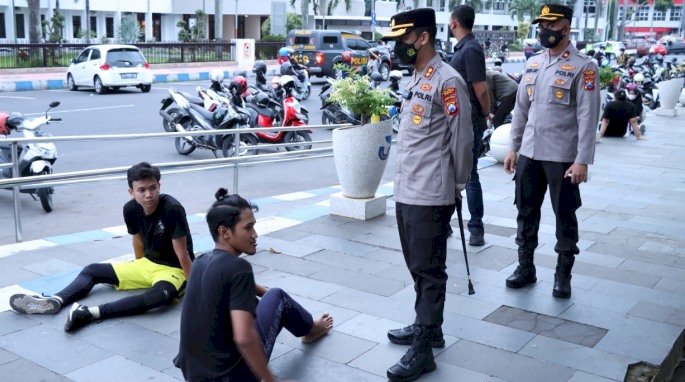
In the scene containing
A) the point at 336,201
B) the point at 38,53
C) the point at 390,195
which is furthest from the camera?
the point at 38,53

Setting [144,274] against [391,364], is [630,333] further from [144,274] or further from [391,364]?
[144,274]

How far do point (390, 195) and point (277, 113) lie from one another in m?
5.39

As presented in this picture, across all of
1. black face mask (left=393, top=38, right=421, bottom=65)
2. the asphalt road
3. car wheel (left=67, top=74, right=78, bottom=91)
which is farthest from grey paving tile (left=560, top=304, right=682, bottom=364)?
car wheel (left=67, top=74, right=78, bottom=91)

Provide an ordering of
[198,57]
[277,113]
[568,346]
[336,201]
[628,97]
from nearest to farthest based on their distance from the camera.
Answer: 1. [568,346]
2. [336,201]
3. [277,113]
4. [628,97]
5. [198,57]

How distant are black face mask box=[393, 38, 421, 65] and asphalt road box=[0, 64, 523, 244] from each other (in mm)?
4713

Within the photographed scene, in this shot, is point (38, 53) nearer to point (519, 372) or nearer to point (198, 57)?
point (198, 57)

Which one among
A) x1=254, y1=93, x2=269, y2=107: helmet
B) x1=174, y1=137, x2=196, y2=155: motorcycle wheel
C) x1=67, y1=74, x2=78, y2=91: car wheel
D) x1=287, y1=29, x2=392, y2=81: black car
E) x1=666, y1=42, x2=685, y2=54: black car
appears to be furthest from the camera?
x1=666, y1=42, x2=685, y2=54: black car

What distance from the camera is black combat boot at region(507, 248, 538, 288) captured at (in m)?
5.33

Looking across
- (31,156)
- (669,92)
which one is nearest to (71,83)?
(31,156)

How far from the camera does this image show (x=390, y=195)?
8.35 metres

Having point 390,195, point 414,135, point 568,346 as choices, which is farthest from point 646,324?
point 390,195

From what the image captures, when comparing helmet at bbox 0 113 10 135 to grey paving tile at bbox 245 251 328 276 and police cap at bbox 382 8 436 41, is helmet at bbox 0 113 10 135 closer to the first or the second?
grey paving tile at bbox 245 251 328 276

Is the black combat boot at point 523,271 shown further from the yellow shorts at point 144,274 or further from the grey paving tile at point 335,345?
the yellow shorts at point 144,274

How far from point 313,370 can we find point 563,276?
6.76 ft
